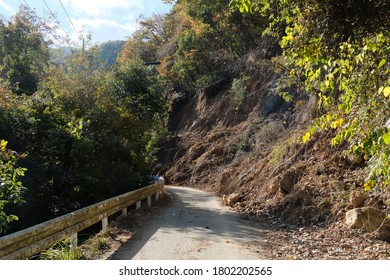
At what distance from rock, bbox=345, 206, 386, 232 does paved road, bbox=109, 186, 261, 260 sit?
2250mm

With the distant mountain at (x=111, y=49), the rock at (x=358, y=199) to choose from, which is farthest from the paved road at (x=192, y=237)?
the distant mountain at (x=111, y=49)

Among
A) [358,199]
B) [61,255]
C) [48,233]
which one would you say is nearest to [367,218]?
[358,199]

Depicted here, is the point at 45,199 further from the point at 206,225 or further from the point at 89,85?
the point at 89,85

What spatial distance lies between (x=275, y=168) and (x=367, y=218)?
6270 mm

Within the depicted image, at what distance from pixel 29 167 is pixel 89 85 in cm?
646

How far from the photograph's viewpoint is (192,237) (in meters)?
9.22

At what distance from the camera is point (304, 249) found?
316 inches

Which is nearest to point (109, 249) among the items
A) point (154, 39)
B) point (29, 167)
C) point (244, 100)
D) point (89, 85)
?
point (29, 167)

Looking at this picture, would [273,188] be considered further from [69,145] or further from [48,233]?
[48,233]

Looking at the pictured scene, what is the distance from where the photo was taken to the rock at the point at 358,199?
380 inches

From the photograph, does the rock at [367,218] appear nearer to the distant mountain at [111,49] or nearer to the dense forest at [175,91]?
the dense forest at [175,91]

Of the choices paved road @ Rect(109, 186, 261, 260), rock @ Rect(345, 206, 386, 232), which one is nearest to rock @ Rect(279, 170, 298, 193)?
paved road @ Rect(109, 186, 261, 260)

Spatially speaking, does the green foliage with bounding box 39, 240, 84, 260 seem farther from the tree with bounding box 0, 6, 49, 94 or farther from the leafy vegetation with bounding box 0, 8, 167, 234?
the tree with bounding box 0, 6, 49, 94

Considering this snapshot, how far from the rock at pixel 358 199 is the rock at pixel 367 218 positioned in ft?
2.40
